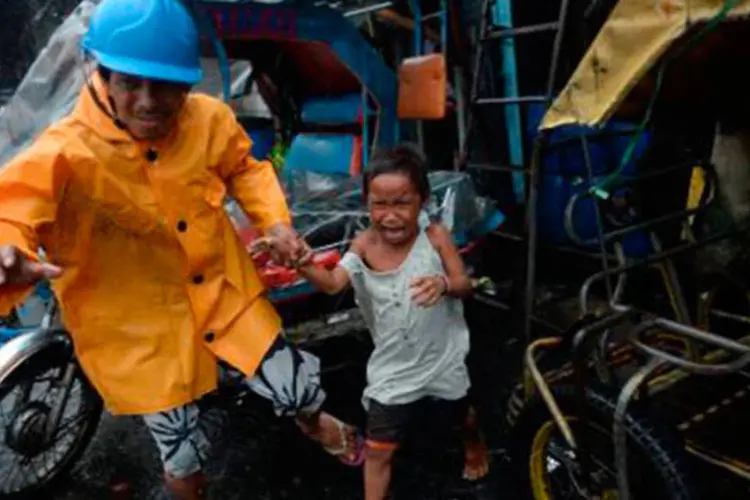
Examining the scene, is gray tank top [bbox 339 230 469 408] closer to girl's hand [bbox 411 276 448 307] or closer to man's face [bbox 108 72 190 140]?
girl's hand [bbox 411 276 448 307]

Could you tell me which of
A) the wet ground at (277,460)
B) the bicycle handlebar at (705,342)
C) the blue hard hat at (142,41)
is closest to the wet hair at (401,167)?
the blue hard hat at (142,41)

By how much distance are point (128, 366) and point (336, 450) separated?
95 cm

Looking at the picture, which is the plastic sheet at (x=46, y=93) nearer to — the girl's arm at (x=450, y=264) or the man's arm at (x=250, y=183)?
the man's arm at (x=250, y=183)

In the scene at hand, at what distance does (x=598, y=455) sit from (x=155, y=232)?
1635 mm

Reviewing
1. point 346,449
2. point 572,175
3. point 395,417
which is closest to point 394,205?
point 395,417

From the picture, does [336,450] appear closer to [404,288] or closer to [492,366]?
[404,288]

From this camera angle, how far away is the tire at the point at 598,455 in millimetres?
2068

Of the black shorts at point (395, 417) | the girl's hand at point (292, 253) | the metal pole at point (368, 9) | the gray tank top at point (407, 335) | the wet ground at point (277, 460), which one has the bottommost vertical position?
the wet ground at point (277, 460)

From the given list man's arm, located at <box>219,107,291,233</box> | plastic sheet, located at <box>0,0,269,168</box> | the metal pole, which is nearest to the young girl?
man's arm, located at <box>219,107,291,233</box>

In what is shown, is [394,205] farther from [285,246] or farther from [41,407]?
[41,407]

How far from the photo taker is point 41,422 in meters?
3.21

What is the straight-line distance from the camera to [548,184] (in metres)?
5.30

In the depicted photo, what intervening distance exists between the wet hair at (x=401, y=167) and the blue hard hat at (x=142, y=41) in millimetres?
712

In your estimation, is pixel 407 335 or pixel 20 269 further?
pixel 407 335
